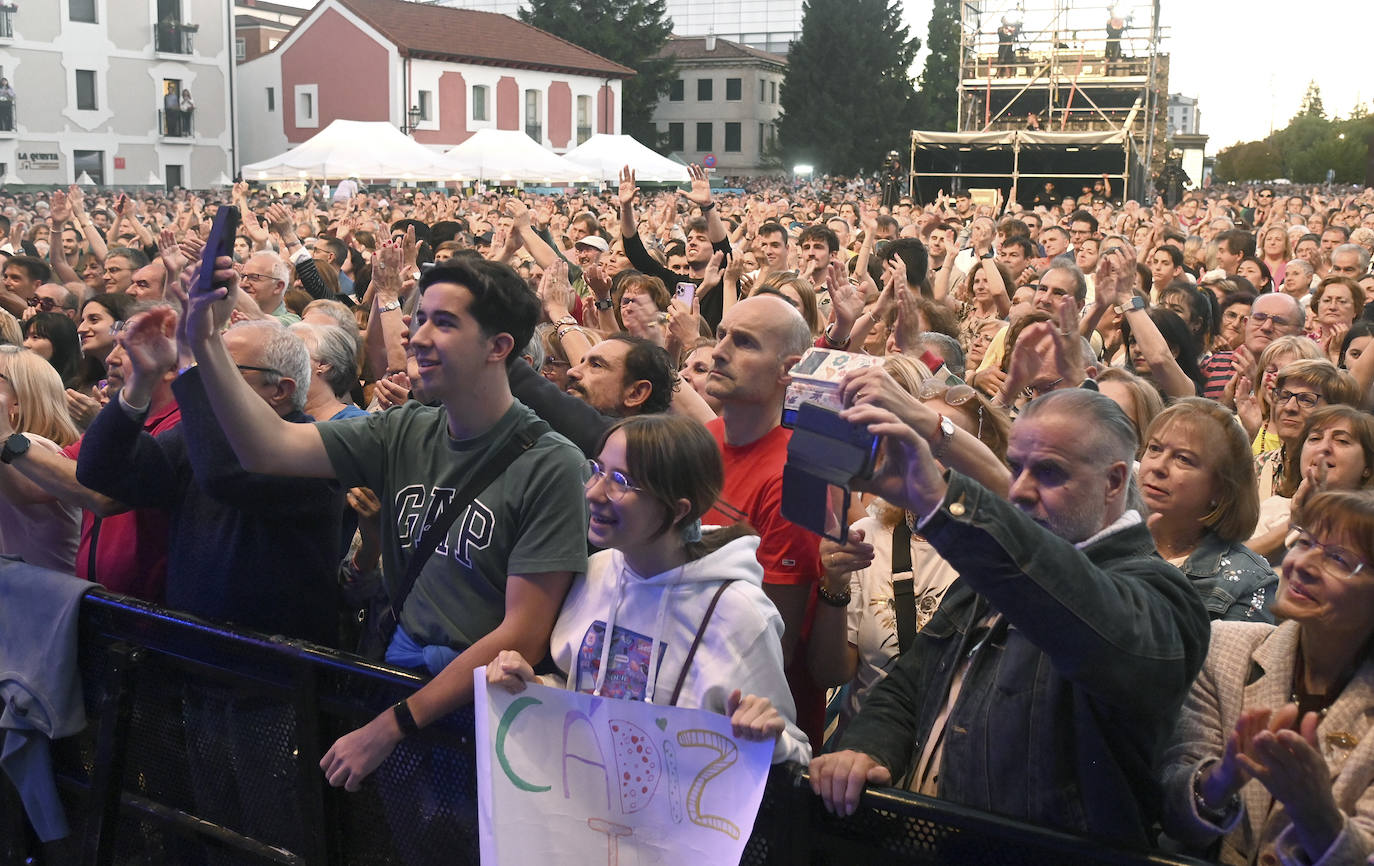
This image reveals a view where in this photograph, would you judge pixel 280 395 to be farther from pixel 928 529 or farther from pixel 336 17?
pixel 336 17

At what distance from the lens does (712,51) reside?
7894 cm

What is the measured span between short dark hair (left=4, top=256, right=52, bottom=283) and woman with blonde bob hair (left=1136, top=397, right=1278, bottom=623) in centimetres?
743

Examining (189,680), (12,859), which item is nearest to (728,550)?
(189,680)

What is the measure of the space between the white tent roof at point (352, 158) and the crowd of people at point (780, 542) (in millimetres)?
22647

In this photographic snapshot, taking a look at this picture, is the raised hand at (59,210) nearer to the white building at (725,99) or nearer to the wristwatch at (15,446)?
the wristwatch at (15,446)

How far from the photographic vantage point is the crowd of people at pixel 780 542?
2162 millimetres

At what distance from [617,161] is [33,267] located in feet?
80.6

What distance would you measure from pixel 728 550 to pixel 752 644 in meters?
0.21

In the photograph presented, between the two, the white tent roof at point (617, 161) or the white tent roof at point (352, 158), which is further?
the white tent roof at point (617, 161)

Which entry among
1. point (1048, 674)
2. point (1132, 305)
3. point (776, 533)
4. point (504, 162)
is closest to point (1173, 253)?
point (1132, 305)

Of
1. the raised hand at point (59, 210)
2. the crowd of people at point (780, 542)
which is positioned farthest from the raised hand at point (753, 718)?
the raised hand at point (59, 210)

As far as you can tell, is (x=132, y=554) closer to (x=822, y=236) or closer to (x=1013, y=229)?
(x=822, y=236)

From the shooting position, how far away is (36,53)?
150 ft

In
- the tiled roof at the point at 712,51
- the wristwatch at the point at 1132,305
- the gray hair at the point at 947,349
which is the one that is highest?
the tiled roof at the point at 712,51
